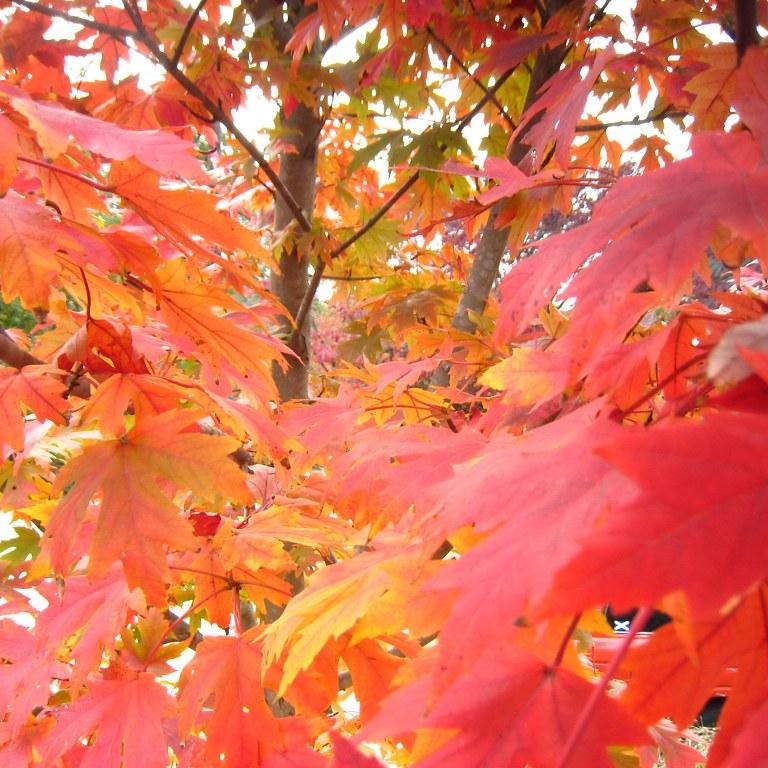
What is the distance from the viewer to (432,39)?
141 centimetres

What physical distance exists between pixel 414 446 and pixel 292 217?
4.13 ft

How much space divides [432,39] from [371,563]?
1.33 meters

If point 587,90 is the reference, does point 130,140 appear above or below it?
below

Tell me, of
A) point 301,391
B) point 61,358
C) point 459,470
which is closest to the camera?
point 459,470

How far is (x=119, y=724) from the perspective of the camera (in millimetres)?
689

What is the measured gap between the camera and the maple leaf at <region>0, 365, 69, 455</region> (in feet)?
2.17

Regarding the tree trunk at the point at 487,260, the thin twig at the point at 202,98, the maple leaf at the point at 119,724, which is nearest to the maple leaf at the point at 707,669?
the maple leaf at the point at 119,724

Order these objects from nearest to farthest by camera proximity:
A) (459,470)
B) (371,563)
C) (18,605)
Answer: (459,470) < (371,563) < (18,605)

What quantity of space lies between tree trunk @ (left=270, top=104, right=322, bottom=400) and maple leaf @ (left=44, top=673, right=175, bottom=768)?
3.22 feet

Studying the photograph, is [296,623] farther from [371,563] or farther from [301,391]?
[301,391]

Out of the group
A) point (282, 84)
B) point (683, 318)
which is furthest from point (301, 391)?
point (683, 318)

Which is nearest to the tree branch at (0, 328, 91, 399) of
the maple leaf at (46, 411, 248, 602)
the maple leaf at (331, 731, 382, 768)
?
the maple leaf at (46, 411, 248, 602)

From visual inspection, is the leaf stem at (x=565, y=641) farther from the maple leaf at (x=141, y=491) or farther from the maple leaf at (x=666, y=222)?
the maple leaf at (x=141, y=491)

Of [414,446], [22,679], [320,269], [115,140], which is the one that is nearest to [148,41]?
[320,269]
